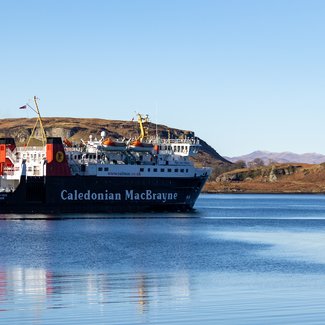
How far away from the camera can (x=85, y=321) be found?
22.7m

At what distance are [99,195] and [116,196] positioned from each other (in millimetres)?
1548

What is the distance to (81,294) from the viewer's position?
90.5 ft

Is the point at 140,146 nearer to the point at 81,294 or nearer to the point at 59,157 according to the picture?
the point at 59,157

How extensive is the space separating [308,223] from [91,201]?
18.4 metres

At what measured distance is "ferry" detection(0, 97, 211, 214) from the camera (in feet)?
244

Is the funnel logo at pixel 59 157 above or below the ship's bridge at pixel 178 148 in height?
below

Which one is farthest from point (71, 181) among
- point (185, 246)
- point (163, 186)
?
point (185, 246)

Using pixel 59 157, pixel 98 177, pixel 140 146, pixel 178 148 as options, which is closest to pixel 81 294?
pixel 59 157

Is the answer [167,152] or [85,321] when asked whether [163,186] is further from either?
[85,321]

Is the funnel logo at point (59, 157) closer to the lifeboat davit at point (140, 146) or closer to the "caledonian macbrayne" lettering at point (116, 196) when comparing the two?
the "caledonian macbrayne" lettering at point (116, 196)

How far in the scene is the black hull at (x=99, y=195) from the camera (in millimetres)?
73938

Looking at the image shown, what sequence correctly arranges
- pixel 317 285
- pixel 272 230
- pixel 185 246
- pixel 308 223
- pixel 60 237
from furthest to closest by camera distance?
1. pixel 308 223
2. pixel 272 230
3. pixel 60 237
4. pixel 185 246
5. pixel 317 285

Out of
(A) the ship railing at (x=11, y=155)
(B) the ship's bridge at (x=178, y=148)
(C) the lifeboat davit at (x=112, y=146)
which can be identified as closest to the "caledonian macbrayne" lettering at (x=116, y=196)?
(C) the lifeboat davit at (x=112, y=146)

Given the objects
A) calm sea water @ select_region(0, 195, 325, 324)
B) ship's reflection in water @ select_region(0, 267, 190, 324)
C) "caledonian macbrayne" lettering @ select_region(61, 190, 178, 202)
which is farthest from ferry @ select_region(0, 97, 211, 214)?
ship's reflection in water @ select_region(0, 267, 190, 324)
